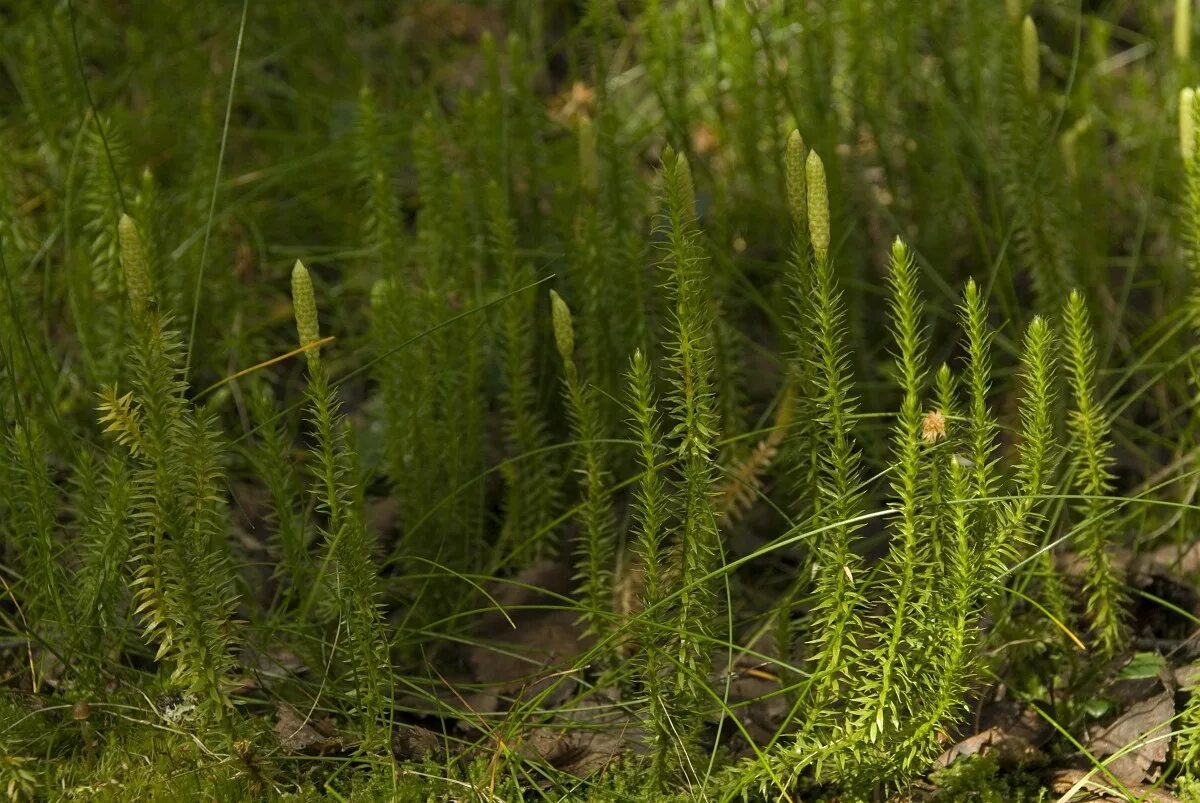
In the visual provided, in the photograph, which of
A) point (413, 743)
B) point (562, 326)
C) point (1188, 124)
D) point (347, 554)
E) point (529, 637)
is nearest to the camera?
point (347, 554)

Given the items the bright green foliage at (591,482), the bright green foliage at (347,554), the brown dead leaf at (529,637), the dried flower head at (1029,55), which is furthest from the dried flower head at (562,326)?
the dried flower head at (1029,55)

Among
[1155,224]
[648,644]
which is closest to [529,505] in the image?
[648,644]

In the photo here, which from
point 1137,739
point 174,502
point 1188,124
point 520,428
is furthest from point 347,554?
point 1188,124

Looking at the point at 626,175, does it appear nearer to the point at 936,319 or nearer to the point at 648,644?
the point at 936,319

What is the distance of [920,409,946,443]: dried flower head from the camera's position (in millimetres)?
1795

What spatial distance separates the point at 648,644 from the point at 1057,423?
1.16 m

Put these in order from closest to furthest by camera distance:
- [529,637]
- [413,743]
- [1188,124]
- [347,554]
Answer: [347,554] < [413,743] < [1188,124] < [529,637]

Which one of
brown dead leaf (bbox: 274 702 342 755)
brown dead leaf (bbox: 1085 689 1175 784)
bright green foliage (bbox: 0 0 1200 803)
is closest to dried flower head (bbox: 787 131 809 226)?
bright green foliage (bbox: 0 0 1200 803)

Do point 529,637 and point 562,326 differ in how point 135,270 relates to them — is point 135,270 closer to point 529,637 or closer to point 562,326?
point 562,326

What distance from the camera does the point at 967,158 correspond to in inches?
129

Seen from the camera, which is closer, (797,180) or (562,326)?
(797,180)

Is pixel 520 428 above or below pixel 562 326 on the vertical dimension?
below

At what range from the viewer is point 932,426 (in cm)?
181

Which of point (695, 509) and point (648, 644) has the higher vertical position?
point (695, 509)
